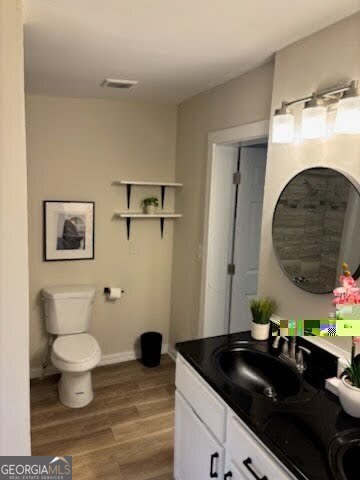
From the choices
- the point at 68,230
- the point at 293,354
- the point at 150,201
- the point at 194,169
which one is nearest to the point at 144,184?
the point at 150,201

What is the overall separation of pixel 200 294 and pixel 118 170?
1316 mm

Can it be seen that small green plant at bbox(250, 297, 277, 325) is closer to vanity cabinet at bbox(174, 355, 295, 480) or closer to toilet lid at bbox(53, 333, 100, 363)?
vanity cabinet at bbox(174, 355, 295, 480)

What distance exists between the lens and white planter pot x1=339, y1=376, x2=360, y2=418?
4.41 feet

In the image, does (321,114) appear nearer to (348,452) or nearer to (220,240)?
(348,452)

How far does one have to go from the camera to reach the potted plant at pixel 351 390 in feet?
4.42

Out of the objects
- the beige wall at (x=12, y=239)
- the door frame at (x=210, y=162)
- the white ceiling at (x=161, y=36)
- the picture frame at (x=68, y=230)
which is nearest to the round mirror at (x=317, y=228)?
the door frame at (x=210, y=162)

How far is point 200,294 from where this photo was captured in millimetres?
3088

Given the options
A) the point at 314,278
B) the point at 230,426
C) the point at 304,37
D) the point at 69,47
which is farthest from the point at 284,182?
the point at 69,47

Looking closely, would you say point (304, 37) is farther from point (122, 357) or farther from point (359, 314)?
point (122, 357)

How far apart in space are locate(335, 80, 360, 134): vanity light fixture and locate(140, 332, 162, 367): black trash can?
8.40 feet

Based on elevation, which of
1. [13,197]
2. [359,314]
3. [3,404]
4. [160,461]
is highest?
[13,197]

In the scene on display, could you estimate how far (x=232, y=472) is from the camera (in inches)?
57.9

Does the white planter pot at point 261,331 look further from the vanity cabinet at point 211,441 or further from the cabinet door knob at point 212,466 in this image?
the cabinet door knob at point 212,466

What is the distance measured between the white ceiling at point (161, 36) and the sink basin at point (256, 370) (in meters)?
1.58
